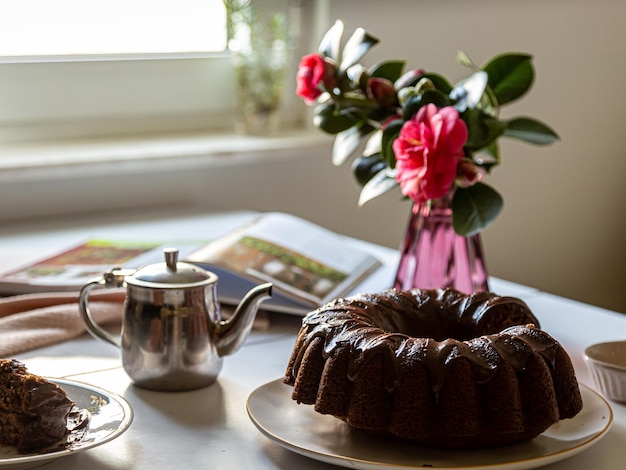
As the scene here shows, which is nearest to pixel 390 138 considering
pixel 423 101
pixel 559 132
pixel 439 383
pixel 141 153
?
pixel 423 101

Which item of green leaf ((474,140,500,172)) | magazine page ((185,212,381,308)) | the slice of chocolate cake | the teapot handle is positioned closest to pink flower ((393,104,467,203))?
green leaf ((474,140,500,172))

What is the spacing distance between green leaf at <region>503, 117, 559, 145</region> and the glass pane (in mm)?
959

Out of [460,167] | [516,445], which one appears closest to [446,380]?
[516,445]

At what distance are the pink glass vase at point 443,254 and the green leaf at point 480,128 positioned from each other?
0.32 feet

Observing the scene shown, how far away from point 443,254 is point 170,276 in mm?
398

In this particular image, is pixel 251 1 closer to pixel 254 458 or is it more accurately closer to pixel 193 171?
pixel 193 171

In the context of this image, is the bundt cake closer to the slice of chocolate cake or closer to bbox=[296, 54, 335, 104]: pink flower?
the slice of chocolate cake

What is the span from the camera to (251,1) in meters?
1.96

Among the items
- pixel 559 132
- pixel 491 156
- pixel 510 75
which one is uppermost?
pixel 510 75

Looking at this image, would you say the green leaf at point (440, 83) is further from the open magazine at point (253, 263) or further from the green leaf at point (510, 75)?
the open magazine at point (253, 263)

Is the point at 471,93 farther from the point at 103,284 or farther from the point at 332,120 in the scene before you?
the point at 103,284

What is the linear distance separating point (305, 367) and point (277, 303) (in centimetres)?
37

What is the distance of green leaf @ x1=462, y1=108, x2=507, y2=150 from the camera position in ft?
3.52

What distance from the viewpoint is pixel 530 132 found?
1.17 m
